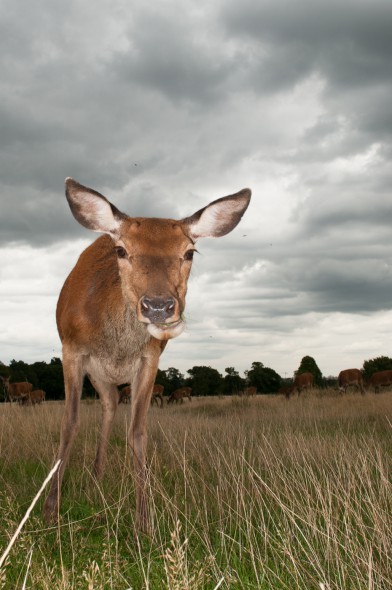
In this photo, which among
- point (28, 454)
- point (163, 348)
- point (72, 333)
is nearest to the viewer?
point (72, 333)

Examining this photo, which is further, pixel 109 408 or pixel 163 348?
pixel 109 408

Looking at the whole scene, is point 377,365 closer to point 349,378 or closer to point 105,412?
point 349,378

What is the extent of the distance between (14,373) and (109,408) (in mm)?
37708

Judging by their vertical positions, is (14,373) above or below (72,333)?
above

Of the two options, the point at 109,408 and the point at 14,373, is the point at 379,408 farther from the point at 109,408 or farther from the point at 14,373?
the point at 14,373

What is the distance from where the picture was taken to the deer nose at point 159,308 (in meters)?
4.21

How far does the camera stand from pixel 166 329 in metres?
4.30

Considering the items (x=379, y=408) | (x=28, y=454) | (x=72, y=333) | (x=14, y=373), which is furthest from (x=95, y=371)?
(x=14, y=373)

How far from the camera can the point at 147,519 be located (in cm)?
491

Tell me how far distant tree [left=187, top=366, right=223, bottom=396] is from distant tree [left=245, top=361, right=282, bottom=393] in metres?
4.84

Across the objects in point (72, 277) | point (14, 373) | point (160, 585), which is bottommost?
point (160, 585)

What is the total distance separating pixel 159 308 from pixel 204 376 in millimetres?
41772

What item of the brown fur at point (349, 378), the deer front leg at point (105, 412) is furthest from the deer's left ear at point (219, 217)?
the brown fur at point (349, 378)

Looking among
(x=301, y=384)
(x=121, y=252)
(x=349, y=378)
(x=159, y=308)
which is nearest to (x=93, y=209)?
(x=121, y=252)
